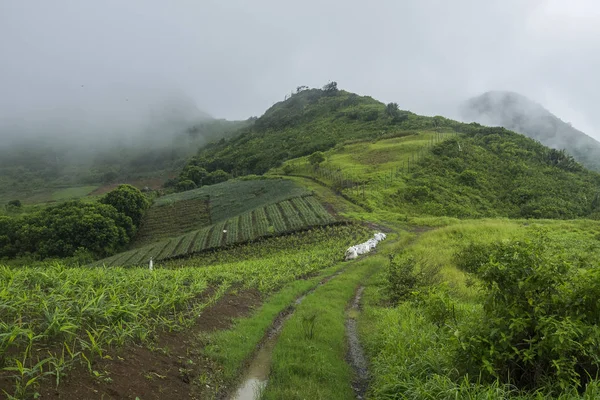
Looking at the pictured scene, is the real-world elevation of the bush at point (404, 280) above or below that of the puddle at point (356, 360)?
above

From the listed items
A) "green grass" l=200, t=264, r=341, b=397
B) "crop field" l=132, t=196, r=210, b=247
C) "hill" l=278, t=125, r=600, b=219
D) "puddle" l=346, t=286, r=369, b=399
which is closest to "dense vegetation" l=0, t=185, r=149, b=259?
"crop field" l=132, t=196, r=210, b=247

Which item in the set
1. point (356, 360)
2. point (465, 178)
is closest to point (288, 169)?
point (465, 178)

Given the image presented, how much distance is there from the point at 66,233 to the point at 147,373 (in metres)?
61.0

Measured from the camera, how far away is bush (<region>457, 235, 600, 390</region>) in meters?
5.92

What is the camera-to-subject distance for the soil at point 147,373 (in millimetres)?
6438

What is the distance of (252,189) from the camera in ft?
246

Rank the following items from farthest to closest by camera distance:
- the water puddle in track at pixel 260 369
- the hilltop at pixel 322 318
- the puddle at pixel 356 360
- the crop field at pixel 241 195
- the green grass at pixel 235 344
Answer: the crop field at pixel 241 195, the puddle at pixel 356 360, the green grass at pixel 235 344, the water puddle in track at pixel 260 369, the hilltop at pixel 322 318

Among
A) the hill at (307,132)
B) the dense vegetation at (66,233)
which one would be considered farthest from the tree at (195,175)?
the dense vegetation at (66,233)

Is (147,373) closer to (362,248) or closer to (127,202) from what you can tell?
(362,248)

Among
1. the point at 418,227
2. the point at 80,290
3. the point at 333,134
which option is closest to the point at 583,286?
the point at 80,290

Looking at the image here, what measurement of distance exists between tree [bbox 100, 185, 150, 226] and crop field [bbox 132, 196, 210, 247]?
194 cm

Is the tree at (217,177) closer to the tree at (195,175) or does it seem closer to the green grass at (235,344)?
the tree at (195,175)

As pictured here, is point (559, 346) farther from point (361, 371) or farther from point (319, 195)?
point (319, 195)

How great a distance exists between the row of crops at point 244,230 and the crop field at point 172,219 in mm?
10177
